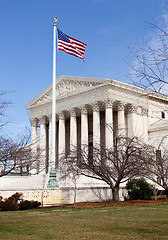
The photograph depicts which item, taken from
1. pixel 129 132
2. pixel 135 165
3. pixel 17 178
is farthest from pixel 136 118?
pixel 135 165

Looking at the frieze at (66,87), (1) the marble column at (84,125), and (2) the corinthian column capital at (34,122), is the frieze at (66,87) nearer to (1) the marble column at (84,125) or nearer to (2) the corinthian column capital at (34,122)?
(2) the corinthian column capital at (34,122)

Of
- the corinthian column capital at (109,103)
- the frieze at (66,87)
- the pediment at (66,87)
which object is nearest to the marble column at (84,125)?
the pediment at (66,87)

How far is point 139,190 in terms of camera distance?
3039 centimetres

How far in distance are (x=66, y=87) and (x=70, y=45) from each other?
21912 millimetres

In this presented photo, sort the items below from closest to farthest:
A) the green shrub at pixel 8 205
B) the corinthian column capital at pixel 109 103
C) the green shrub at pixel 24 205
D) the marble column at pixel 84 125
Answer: the green shrub at pixel 8 205 < the green shrub at pixel 24 205 < the corinthian column capital at pixel 109 103 < the marble column at pixel 84 125

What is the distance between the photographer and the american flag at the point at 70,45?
34.3 meters

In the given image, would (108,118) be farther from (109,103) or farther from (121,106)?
(121,106)

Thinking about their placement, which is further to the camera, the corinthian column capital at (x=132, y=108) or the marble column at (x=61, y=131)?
the marble column at (x=61, y=131)

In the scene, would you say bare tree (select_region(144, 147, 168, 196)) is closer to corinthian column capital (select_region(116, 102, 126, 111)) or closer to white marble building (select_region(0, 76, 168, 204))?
white marble building (select_region(0, 76, 168, 204))

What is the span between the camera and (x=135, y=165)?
27609 millimetres

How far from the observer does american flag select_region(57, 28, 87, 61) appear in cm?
3431

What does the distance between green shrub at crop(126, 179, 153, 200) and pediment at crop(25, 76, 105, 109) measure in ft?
73.1

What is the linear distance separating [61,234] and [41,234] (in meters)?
0.72

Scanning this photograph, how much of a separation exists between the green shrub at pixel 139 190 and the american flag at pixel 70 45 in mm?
15214
